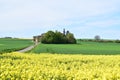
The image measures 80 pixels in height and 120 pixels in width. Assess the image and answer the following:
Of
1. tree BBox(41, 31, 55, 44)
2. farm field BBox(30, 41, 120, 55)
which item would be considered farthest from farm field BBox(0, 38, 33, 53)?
tree BBox(41, 31, 55, 44)

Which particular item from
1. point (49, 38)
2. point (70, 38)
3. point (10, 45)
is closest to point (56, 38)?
point (49, 38)

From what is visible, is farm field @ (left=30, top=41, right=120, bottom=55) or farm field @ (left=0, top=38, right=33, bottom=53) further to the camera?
farm field @ (left=0, top=38, right=33, bottom=53)

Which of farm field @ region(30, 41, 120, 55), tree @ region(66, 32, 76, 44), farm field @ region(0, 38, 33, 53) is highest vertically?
tree @ region(66, 32, 76, 44)

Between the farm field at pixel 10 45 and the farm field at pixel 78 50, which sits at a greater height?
the farm field at pixel 10 45

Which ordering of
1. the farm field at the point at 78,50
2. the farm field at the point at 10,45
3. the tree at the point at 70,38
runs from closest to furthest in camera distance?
1. the farm field at the point at 78,50
2. the farm field at the point at 10,45
3. the tree at the point at 70,38

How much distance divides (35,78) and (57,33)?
10698cm

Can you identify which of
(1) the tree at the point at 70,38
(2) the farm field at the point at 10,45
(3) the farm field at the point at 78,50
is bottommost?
(3) the farm field at the point at 78,50

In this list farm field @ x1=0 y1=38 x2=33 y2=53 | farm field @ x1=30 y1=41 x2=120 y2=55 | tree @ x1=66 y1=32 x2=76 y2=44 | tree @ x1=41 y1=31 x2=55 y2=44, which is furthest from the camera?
tree @ x1=66 y1=32 x2=76 y2=44

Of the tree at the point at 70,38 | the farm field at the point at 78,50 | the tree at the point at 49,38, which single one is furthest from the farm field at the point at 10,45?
the tree at the point at 70,38

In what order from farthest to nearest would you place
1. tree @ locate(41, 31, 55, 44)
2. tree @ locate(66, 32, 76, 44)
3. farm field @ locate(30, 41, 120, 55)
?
tree @ locate(66, 32, 76, 44), tree @ locate(41, 31, 55, 44), farm field @ locate(30, 41, 120, 55)

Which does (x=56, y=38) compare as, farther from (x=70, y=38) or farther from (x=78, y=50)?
(x=78, y=50)

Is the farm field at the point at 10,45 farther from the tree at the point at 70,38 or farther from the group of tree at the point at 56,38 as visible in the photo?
the tree at the point at 70,38

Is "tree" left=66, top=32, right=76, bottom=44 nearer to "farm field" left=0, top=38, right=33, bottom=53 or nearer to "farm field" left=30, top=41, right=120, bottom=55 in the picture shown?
"farm field" left=0, top=38, right=33, bottom=53

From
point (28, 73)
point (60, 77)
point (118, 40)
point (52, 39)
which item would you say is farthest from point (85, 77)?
point (118, 40)
